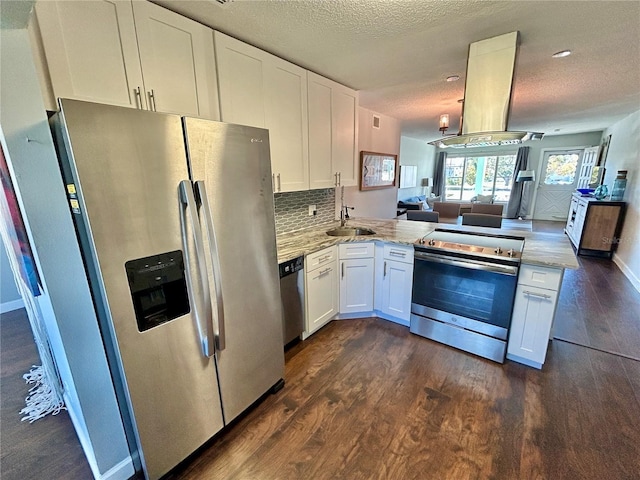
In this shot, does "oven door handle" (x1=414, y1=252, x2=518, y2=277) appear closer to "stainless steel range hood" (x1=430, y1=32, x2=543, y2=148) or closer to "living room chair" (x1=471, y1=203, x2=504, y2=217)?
"stainless steel range hood" (x1=430, y1=32, x2=543, y2=148)

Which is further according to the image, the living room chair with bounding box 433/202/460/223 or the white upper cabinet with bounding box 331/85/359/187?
the living room chair with bounding box 433/202/460/223

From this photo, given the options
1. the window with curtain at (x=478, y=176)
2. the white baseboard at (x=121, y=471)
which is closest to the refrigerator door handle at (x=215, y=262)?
the white baseboard at (x=121, y=471)

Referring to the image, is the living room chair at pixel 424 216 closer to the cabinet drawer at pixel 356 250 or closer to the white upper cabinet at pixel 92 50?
the cabinet drawer at pixel 356 250

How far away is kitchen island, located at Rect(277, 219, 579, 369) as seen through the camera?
2.01 meters

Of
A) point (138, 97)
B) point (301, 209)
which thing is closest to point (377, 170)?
point (301, 209)

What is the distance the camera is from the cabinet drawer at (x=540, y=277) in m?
1.95

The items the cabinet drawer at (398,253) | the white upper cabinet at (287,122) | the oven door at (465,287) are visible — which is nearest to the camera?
the oven door at (465,287)

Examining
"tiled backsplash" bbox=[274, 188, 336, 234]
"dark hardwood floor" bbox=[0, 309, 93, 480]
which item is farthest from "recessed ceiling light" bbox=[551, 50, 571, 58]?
"dark hardwood floor" bbox=[0, 309, 93, 480]

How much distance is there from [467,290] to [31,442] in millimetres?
3142

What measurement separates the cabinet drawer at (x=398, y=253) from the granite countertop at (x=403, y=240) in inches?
2.8

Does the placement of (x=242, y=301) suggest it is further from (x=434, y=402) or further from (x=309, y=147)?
(x=309, y=147)

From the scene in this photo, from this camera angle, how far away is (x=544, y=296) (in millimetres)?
1993

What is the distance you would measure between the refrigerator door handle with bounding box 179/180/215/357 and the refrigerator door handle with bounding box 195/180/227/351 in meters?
0.04

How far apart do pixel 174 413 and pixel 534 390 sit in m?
2.33
